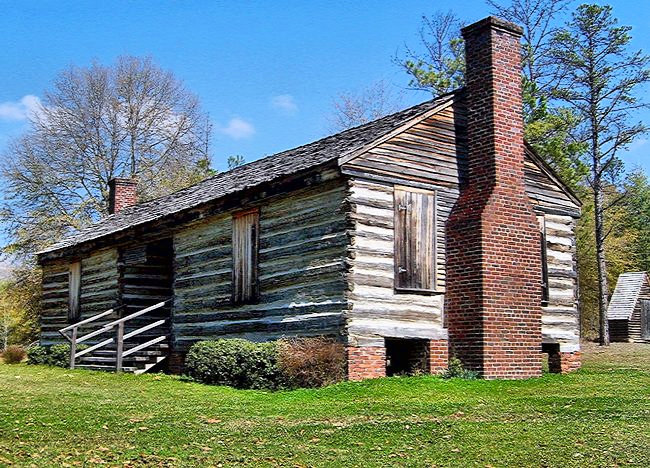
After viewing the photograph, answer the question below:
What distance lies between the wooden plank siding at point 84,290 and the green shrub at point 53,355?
1.85m

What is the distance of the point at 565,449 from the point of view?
9.43m

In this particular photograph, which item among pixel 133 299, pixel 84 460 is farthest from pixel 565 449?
pixel 133 299

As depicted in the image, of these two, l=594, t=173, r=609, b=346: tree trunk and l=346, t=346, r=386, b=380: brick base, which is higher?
l=594, t=173, r=609, b=346: tree trunk

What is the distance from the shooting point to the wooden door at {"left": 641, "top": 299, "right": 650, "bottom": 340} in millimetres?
41938

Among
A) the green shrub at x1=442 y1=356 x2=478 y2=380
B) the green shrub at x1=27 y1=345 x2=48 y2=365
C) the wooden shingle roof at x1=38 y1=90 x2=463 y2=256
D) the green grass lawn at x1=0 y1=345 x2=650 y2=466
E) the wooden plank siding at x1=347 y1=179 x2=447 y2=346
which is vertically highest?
the wooden shingle roof at x1=38 y1=90 x2=463 y2=256

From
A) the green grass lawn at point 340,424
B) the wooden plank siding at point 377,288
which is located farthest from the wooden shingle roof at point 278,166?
the green grass lawn at point 340,424

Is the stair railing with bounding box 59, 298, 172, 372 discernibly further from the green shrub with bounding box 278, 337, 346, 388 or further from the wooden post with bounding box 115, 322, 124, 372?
the green shrub with bounding box 278, 337, 346, 388

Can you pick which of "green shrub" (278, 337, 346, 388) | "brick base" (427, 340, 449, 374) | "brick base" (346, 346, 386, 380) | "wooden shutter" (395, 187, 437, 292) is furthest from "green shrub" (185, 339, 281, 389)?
"brick base" (427, 340, 449, 374)

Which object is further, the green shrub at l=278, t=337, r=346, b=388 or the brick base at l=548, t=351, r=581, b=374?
the brick base at l=548, t=351, r=581, b=374

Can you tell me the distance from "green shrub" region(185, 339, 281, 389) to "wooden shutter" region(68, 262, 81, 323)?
10.3m

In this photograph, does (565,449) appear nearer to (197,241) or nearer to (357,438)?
(357,438)

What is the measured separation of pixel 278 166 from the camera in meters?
19.9

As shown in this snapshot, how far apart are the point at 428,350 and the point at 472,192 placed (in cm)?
334

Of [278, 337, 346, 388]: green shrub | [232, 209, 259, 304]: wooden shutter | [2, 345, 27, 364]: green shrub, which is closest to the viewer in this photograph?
[278, 337, 346, 388]: green shrub
